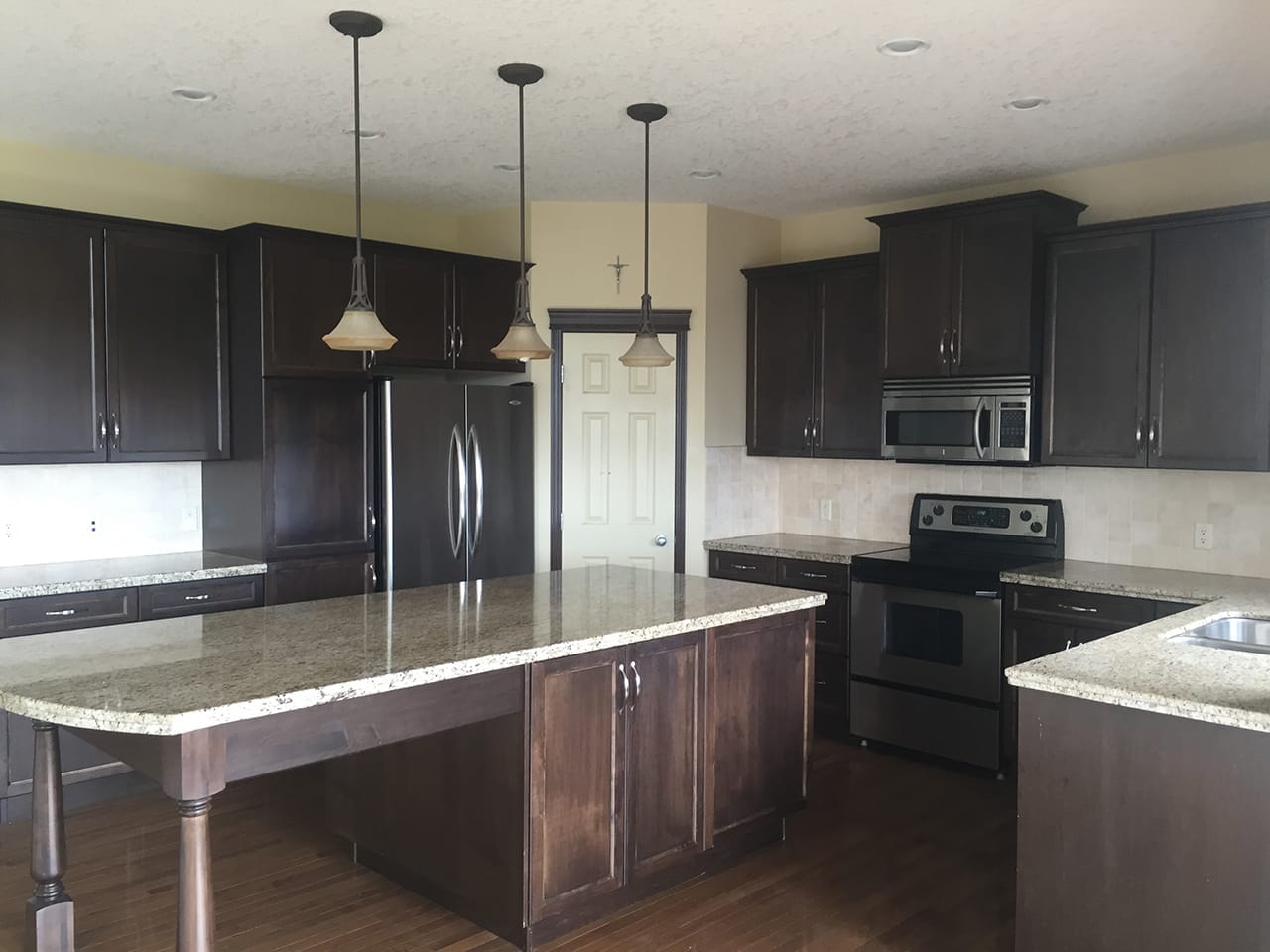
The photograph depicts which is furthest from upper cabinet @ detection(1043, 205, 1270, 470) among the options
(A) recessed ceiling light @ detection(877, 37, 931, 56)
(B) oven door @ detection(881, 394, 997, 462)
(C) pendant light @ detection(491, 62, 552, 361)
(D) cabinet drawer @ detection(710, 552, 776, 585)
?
(C) pendant light @ detection(491, 62, 552, 361)

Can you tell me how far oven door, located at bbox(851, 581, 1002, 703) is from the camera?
4383mm

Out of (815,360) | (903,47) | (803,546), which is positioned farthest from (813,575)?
(903,47)

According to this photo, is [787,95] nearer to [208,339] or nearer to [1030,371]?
[1030,371]

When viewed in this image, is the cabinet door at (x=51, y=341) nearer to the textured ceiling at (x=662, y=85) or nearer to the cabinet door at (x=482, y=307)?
the textured ceiling at (x=662, y=85)

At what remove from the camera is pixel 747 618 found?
3408 millimetres

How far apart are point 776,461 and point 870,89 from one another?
2733 millimetres

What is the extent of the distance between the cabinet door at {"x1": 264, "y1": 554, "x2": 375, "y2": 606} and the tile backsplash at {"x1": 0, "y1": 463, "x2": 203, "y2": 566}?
23.4 inches

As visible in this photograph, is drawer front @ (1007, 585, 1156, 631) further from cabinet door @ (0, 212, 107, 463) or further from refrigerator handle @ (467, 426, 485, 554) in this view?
cabinet door @ (0, 212, 107, 463)

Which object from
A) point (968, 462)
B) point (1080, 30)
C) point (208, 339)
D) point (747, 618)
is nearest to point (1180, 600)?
point (968, 462)

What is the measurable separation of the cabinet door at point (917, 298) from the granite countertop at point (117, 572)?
10.2ft

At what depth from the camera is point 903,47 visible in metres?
3.12

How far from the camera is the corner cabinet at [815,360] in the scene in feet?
17.0

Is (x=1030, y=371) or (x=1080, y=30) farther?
(x=1030, y=371)

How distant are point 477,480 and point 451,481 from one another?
0.14 metres
